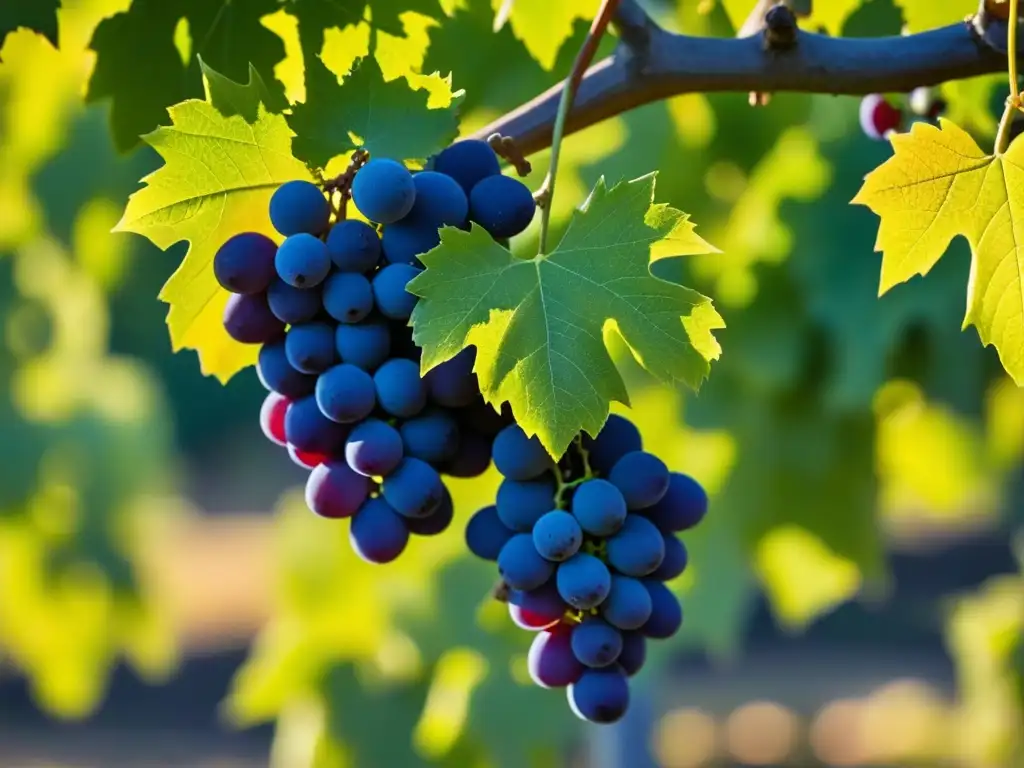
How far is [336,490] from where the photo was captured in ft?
2.51

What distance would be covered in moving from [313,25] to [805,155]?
3.53ft

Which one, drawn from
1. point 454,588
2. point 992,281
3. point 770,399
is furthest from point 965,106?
point 454,588

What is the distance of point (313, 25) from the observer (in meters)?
0.88

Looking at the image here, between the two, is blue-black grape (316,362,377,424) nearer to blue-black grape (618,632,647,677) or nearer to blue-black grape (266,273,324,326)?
blue-black grape (266,273,324,326)

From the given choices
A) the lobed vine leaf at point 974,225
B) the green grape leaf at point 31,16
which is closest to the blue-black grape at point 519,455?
the lobed vine leaf at point 974,225

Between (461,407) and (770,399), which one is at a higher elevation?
(461,407)

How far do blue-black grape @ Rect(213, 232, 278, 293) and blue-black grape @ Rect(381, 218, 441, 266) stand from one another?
0.24ft

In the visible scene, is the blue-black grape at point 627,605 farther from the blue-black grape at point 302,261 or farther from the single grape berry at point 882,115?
the single grape berry at point 882,115

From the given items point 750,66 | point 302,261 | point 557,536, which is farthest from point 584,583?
point 750,66

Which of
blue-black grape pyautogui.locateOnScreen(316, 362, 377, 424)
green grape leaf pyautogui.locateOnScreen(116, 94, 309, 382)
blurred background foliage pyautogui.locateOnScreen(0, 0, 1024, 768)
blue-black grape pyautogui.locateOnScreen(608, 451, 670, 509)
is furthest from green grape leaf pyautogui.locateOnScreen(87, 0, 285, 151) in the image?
blue-black grape pyautogui.locateOnScreen(608, 451, 670, 509)

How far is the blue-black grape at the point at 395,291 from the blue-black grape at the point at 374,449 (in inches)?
2.6

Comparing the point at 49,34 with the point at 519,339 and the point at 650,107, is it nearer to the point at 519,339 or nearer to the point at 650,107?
the point at 519,339

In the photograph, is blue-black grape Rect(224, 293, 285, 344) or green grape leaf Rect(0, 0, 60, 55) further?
green grape leaf Rect(0, 0, 60, 55)

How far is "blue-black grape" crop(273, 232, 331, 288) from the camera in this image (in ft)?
2.35
